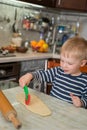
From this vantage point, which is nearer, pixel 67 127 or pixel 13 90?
pixel 67 127

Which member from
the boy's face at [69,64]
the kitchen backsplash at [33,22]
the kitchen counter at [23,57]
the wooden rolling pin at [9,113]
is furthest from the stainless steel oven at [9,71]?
the wooden rolling pin at [9,113]

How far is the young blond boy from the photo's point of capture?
47.5 inches

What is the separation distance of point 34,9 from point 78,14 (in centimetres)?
60

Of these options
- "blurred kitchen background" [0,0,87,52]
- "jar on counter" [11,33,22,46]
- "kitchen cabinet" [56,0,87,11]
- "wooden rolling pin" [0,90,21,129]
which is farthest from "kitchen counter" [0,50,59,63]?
"wooden rolling pin" [0,90,21,129]

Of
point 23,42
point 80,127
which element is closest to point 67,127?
point 80,127

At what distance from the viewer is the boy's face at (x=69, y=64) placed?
3.94 feet

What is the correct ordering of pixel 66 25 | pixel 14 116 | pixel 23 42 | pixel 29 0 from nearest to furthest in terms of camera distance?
pixel 14 116 → pixel 29 0 → pixel 23 42 → pixel 66 25

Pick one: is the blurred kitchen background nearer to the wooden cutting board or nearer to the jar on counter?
the jar on counter

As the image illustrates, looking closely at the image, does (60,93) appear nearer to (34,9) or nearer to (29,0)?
(29,0)

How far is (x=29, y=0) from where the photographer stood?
7.94 feet

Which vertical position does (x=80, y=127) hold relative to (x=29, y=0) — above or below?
below

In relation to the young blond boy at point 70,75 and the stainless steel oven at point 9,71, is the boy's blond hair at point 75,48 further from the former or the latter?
the stainless steel oven at point 9,71

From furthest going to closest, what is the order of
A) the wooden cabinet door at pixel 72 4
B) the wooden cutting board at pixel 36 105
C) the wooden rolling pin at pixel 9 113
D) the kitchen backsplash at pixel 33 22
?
the wooden cabinet door at pixel 72 4, the kitchen backsplash at pixel 33 22, the wooden cutting board at pixel 36 105, the wooden rolling pin at pixel 9 113

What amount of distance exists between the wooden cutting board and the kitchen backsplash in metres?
1.66
